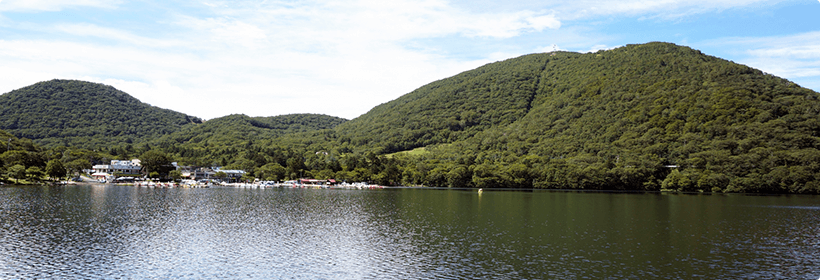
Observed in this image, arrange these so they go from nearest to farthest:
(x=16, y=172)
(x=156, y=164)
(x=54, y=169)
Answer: (x=16, y=172) → (x=54, y=169) → (x=156, y=164)

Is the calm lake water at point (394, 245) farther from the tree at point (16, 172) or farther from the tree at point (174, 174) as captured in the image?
the tree at point (174, 174)

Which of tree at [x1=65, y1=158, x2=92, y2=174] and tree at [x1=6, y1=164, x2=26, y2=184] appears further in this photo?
tree at [x1=65, y1=158, x2=92, y2=174]

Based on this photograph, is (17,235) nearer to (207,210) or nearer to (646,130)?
(207,210)

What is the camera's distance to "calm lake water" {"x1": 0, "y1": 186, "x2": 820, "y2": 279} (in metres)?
31.2

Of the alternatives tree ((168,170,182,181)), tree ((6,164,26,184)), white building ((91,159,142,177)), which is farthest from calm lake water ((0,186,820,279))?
white building ((91,159,142,177))

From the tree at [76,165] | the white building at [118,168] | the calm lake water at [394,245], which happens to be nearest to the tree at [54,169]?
the tree at [76,165]

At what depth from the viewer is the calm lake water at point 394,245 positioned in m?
31.2

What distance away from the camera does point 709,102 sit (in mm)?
182500

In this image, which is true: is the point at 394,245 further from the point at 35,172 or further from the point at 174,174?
the point at 174,174

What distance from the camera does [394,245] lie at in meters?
40.8

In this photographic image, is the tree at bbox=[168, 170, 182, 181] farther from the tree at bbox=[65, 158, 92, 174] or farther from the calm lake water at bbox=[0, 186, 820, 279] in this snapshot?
the calm lake water at bbox=[0, 186, 820, 279]

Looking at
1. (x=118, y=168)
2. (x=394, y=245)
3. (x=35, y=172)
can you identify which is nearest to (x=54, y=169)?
(x=35, y=172)

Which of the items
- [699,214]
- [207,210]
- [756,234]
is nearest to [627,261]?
[756,234]

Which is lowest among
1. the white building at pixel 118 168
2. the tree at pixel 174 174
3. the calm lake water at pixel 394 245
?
the calm lake water at pixel 394 245
